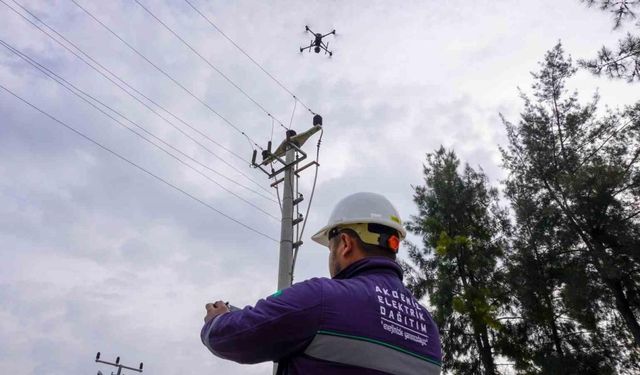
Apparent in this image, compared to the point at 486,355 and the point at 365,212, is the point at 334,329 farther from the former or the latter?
the point at 486,355

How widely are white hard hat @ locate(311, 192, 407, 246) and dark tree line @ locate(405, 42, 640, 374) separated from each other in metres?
13.4

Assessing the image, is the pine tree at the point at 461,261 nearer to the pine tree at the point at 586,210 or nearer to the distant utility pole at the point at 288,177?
the pine tree at the point at 586,210

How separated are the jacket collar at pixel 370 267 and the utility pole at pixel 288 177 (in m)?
5.52

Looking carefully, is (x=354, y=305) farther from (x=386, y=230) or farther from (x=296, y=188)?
(x=296, y=188)

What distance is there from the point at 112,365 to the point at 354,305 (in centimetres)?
1675

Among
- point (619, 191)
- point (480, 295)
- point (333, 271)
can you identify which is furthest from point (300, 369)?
point (619, 191)

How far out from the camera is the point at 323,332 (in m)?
1.41

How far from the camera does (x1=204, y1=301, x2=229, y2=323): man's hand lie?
1.65 metres

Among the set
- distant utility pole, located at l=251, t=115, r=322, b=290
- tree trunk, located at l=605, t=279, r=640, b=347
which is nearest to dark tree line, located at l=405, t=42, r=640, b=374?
tree trunk, located at l=605, t=279, r=640, b=347

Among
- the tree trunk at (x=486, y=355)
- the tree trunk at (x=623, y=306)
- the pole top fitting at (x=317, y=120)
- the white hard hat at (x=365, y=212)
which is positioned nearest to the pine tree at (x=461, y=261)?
the tree trunk at (x=486, y=355)

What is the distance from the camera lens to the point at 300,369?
56.6 inches

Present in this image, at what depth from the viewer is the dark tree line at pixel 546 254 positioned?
1344 centimetres

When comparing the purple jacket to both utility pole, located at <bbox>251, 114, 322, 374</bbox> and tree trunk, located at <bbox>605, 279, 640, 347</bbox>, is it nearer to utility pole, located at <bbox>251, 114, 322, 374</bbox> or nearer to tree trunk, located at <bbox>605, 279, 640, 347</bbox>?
utility pole, located at <bbox>251, 114, 322, 374</bbox>

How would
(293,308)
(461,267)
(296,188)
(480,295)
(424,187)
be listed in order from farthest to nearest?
(424,187), (461,267), (480,295), (296,188), (293,308)
